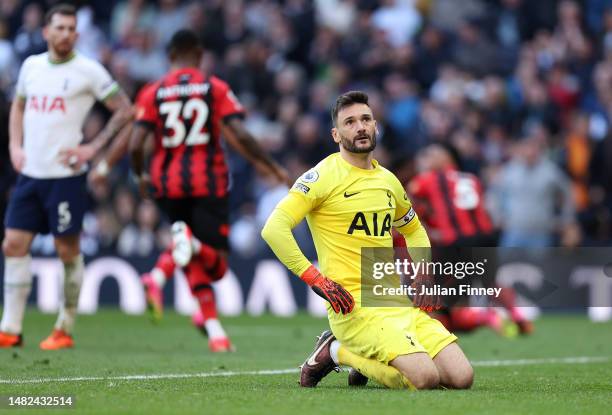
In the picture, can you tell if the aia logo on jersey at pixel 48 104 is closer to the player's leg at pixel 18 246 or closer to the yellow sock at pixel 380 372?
the player's leg at pixel 18 246

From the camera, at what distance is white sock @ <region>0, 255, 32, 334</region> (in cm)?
1060

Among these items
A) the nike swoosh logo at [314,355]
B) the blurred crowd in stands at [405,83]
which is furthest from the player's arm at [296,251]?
the blurred crowd in stands at [405,83]

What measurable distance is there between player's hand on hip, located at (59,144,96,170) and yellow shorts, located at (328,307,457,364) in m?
3.44

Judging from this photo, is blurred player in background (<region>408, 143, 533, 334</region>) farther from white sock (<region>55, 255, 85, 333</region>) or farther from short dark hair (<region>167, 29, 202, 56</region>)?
white sock (<region>55, 255, 85, 333</region>)

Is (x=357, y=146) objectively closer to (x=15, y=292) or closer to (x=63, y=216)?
(x=63, y=216)

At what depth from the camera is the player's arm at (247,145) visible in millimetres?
10883

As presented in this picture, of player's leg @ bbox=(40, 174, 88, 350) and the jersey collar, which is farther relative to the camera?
the jersey collar

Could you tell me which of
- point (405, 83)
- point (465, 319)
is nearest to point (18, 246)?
point (465, 319)

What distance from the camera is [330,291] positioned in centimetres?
742

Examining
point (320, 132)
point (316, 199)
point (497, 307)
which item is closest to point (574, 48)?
point (320, 132)

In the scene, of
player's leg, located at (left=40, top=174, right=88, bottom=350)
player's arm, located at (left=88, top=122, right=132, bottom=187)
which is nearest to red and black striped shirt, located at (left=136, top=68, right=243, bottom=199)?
player's arm, located at (left=88, top=122, right=132, bottom=187)

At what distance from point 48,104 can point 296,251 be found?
3.79 m

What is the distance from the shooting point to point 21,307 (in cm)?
1066

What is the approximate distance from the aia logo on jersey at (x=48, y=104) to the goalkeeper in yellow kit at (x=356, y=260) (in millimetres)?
3412
